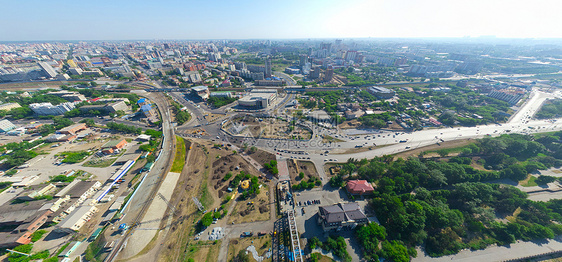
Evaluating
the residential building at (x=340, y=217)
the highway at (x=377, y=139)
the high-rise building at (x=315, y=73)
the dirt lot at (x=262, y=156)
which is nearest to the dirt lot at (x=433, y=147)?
the highway at (x=377, y=139)

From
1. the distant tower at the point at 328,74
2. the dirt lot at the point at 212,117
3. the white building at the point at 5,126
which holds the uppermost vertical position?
the distant tower at the point at 328,74

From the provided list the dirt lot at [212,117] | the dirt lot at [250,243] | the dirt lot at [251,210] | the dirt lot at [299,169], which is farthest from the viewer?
the dirt lot at [212,117]

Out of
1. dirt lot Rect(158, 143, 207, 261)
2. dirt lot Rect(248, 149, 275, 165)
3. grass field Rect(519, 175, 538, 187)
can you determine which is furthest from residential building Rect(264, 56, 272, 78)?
grass field Rect(519, 175, 538, 187)

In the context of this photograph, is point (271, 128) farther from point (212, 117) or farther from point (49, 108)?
point (49, 108)

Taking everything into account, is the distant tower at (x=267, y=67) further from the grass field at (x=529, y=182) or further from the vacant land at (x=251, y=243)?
the grass field at (x=529, y=182)

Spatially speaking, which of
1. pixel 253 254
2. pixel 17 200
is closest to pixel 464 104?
pixel 253 254

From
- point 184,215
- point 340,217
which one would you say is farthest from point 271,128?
point 340,217

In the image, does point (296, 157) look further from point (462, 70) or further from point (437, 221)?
point (462, 70)
